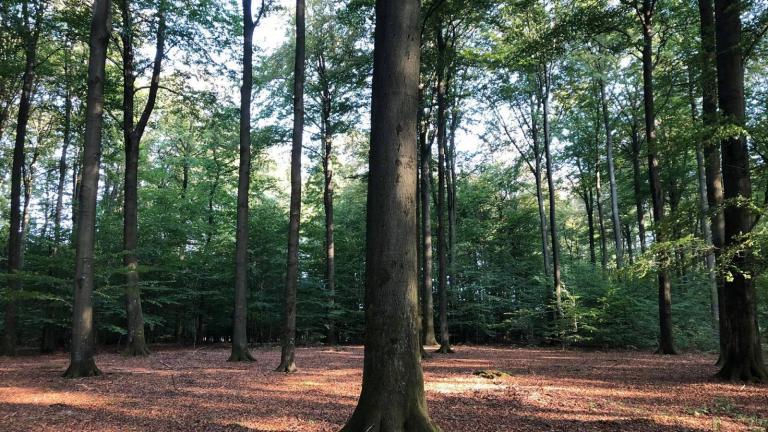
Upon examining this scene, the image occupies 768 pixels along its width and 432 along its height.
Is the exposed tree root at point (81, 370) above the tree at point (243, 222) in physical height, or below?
below

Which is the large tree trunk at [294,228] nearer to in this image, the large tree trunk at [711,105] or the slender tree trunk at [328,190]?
the large tree trunk at [711,105]

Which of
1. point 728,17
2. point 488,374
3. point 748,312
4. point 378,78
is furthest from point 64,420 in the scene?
point 728,17

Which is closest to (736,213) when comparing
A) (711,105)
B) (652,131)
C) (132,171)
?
(711,105)

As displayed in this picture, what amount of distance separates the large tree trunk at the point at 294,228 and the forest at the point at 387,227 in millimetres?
49

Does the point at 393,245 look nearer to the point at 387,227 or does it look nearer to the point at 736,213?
the point at 387,227

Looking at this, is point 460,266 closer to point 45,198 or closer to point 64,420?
point 64,420

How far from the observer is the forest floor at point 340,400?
15.7ft

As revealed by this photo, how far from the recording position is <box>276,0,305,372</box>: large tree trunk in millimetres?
9516

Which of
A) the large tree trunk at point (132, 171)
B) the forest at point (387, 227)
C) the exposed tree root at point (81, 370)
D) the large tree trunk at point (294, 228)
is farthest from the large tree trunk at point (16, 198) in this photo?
the large tree trunk at point (294, 228)

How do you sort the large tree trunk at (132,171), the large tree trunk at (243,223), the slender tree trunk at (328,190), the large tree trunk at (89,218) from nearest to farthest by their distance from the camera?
the large tree trunk at (89,218) < the large tree trunk at (243,223) < the large tree trunk at (132,171) < the slender tree trunk at (328,190)

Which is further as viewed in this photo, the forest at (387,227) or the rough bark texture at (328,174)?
the rough bark texture at (328,174)

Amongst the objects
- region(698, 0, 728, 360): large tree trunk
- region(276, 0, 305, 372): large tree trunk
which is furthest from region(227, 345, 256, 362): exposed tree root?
region(698, 0, 728, 360): large tree trunk

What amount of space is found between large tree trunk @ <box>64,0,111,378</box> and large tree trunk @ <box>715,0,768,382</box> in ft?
37.0

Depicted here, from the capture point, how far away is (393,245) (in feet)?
12.0
